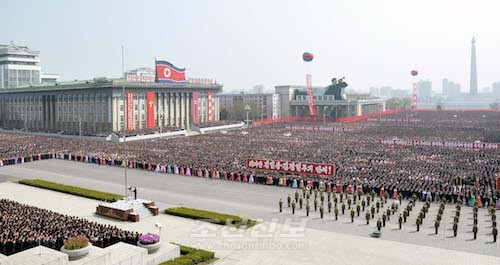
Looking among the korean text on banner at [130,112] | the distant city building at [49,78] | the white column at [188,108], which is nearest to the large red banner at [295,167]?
the korean text on banner at [130,112]

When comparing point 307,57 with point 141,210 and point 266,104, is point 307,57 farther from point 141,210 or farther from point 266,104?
point 141,210

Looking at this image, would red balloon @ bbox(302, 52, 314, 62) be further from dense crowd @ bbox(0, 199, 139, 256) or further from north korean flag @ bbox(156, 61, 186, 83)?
dense crowd @ bbox(0, 199, 139, 256)

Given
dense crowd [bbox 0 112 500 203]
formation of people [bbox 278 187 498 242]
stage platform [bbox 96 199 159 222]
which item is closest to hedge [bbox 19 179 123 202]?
stage platform [bbox 96 199 159 222]

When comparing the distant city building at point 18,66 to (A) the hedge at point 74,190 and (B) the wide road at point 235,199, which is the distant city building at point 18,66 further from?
(A) the hedge at point 74,190

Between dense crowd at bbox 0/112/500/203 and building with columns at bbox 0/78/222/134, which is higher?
building with columns at bbox 0/78/222/134

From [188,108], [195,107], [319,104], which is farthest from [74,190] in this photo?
[319,104]

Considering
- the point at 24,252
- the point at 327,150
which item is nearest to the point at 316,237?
the point at 24,252
